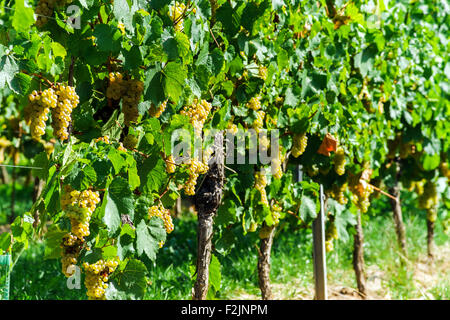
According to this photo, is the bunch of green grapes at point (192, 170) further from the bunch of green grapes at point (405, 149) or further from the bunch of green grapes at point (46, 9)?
the bunch of green grapes at point (405, 149)

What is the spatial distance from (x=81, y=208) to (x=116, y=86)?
1.75 feet

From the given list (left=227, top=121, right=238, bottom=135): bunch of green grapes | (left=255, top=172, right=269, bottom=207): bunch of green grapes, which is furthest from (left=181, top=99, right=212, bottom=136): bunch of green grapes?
(left=255, top=172, right=269, bottom=207): bunch of green grapes

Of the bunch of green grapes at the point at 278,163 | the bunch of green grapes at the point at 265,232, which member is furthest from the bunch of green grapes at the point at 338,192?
the bunch of green grapes at the point at 278,163

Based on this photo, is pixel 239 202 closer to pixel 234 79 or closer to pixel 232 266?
pixel 234 79

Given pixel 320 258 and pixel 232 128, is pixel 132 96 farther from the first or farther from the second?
pixel 320 258

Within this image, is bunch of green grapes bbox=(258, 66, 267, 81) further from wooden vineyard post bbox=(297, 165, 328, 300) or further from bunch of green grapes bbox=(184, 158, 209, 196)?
wooden vineyard post bbox=(297, 165, 328, 300)

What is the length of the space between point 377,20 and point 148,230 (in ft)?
8.15

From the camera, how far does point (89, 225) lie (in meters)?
1.94

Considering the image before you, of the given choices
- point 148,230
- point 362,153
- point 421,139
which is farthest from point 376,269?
point 148,230

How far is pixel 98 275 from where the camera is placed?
1.96 m

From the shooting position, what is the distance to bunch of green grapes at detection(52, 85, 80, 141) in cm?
185

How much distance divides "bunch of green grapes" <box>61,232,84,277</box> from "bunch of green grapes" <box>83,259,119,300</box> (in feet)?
0.20

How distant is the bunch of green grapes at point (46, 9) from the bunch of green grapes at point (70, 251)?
2.33 ft

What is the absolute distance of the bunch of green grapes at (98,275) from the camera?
1938 mm
